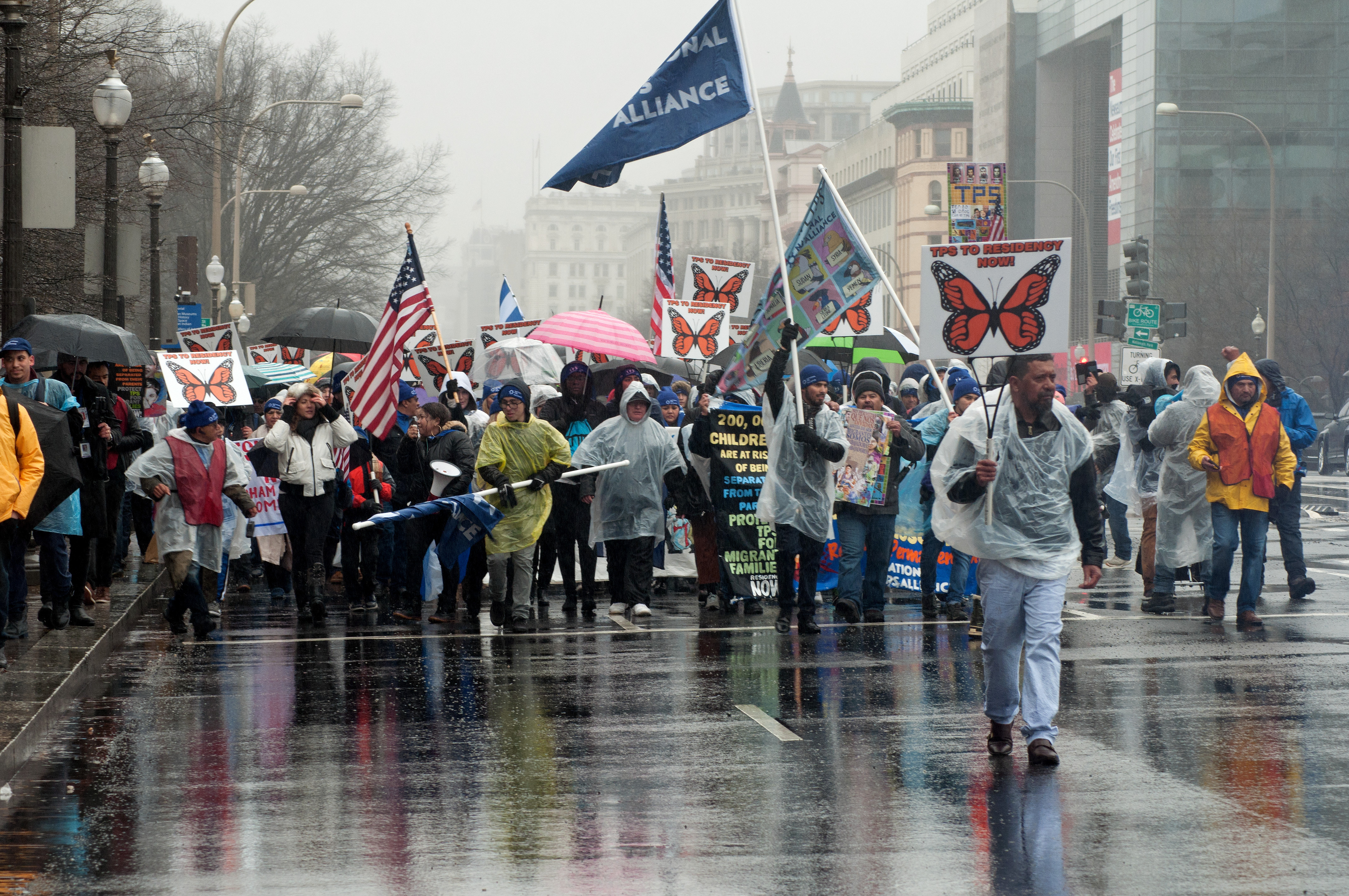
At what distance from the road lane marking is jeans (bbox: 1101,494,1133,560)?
317 inches

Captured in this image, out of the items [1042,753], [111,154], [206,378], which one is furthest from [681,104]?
[111,154]

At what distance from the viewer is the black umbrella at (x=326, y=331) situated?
18750 millimetres

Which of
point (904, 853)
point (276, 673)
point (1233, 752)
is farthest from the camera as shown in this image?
point (276, 673)

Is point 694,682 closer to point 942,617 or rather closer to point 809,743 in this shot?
point 809,743

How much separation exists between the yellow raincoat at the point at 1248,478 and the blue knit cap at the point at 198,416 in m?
6.62

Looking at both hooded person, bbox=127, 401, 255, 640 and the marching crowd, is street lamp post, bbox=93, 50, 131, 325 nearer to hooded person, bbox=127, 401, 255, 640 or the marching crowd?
the marching crowd

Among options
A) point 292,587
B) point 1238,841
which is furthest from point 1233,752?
point 292,587

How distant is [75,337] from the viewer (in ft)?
40.2

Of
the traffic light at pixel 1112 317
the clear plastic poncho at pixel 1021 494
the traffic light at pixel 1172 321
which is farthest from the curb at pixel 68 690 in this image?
the traffic light at pixel 1172 321

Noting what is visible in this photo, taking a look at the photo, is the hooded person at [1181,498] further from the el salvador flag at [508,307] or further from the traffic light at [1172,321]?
the traffic light at [1172,321]

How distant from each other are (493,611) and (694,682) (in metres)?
2.86

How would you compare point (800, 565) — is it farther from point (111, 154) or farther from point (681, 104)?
point (111, 154)

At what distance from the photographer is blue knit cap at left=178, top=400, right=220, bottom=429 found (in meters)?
11.3

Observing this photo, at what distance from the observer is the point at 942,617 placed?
12.2 metres
